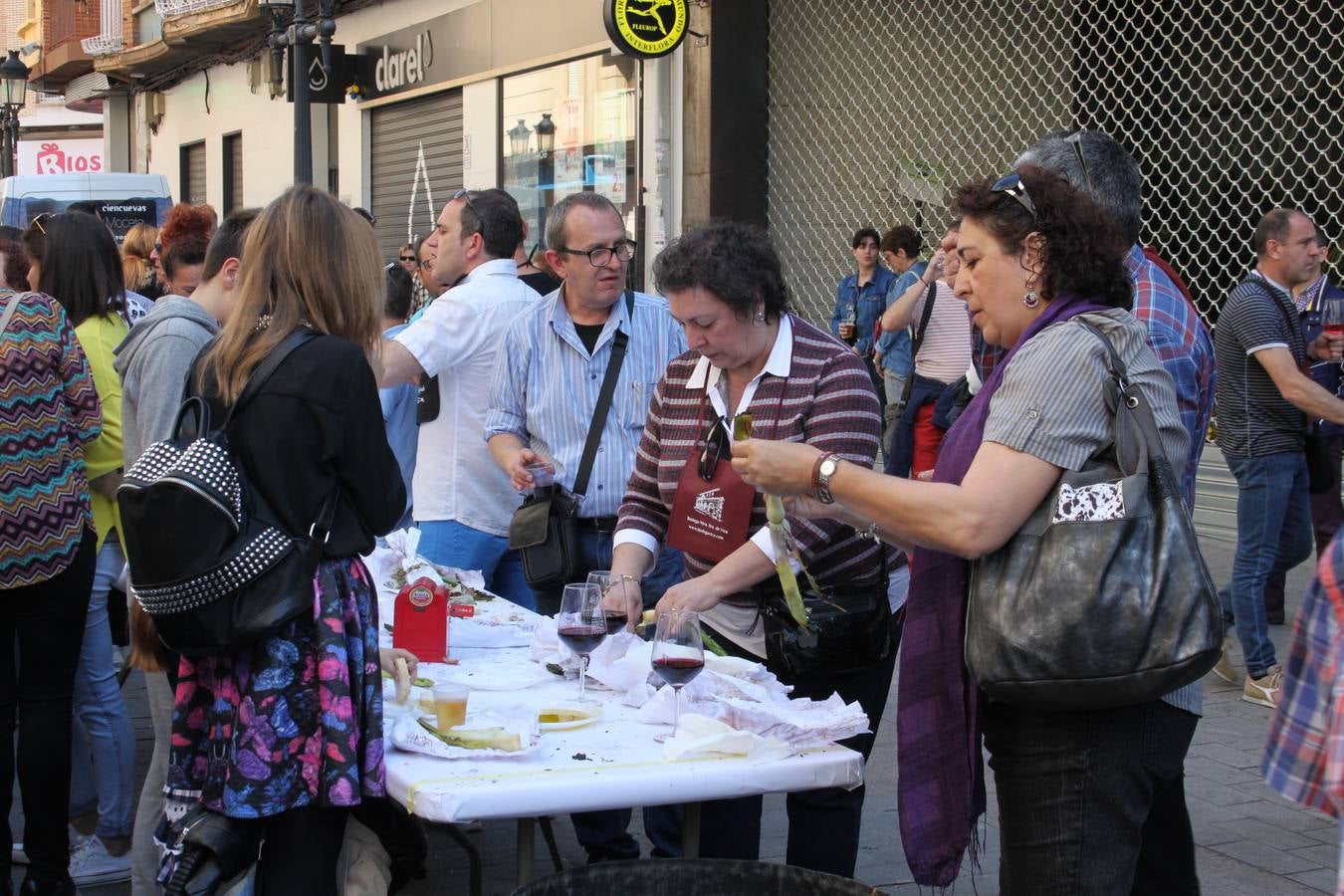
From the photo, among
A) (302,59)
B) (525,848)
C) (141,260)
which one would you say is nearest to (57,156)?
(302,59)

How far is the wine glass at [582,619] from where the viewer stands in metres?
3.12

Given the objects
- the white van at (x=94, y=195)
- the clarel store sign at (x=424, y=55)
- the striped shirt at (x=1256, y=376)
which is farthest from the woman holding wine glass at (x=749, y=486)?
the white van at (x=94, y=195)

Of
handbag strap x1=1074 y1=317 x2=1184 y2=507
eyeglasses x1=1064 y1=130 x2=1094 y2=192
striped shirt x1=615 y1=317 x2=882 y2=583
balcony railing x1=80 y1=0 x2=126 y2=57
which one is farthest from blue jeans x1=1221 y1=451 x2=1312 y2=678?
balcony railing x1=80 y1=0 x2=126 y2=57

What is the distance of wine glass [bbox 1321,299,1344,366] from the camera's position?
6168 mm

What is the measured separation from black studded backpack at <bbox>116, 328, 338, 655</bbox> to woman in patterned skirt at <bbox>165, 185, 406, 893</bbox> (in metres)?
0.08

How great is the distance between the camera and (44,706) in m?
4.04

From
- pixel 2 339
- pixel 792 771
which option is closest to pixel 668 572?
pixel 792 771

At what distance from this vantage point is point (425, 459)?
5066 millimetres

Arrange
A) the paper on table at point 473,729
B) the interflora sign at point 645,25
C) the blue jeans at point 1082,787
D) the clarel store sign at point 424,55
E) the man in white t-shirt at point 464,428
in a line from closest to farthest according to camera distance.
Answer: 1. the blue jeans at point 1082,787
2. the paper on table at point 473,729
3. the man in white t-shirt at point 464,428
4. the interflora sign at point 645,25
5. the clarel store sign at point 424,55

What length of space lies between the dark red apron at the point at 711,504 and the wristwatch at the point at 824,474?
77 cm

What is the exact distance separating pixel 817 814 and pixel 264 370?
1654 mm

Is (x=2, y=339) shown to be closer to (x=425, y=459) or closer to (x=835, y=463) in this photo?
(x=425, y=459)

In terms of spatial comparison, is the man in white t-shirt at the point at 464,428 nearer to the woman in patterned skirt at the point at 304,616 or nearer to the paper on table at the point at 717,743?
the woman in patterned skirt at the point at 304,616

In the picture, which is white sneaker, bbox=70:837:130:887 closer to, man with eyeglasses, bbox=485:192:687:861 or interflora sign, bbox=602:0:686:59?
man with eyeglasses, bbox=485:192:687:861
